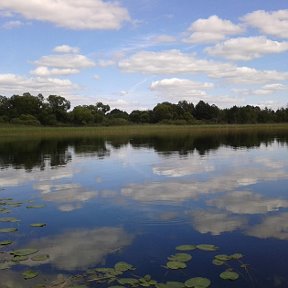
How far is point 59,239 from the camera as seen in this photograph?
11875mm

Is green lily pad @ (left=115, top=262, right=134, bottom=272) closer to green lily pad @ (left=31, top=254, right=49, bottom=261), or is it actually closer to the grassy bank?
green lily pad @ (left=31, top=254, right=49, bottom=261)

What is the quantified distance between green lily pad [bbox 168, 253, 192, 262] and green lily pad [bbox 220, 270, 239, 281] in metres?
1.14

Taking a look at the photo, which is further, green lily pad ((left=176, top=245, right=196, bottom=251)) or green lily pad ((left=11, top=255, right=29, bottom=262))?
green lily pad ((left=176, top=245, right=196, bottom=251))

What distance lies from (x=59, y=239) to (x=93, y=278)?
329 centimetres

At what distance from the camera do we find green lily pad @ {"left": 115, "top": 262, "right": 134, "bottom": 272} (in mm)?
9244

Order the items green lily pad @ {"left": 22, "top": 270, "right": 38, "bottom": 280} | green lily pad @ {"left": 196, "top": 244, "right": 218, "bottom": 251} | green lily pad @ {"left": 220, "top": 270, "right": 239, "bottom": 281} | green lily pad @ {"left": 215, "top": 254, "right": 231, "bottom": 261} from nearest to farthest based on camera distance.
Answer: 1. green lily pad @ {"left": 220, "top": 270, "right": 239, "bottom": 281}
2. green lily pad @ {"left": 22, "top": 270, "right": 38, "bottom": 280}
3. green lily pad @ {"left": 215, "top": 254, "right": 231, "bottom": 261}
4. green lily pad @ {"left": 196, "top": 244, "right": 218, "bottom": 251}

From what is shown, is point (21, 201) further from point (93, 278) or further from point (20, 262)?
point (93, 278)

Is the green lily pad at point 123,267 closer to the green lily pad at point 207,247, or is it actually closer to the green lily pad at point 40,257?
the green lily pad at point 40,257

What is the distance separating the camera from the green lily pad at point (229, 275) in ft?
28.3

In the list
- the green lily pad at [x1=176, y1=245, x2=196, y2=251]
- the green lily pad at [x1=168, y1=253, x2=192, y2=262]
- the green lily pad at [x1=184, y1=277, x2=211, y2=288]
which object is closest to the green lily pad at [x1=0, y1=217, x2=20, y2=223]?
the green lily pad at [x1=176, y1=245, x2=196, y2=251]

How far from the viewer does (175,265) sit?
9.38 metres

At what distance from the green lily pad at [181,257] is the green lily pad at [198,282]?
1304 mm

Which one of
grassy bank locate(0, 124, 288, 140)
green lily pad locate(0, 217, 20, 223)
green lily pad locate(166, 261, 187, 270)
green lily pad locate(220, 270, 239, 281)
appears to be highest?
grassy bank locate(0, 124, 288, 140)

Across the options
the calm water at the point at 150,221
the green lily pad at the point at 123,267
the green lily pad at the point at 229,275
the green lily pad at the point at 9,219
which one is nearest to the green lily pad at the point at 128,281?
the calm water at the point at 150,221
